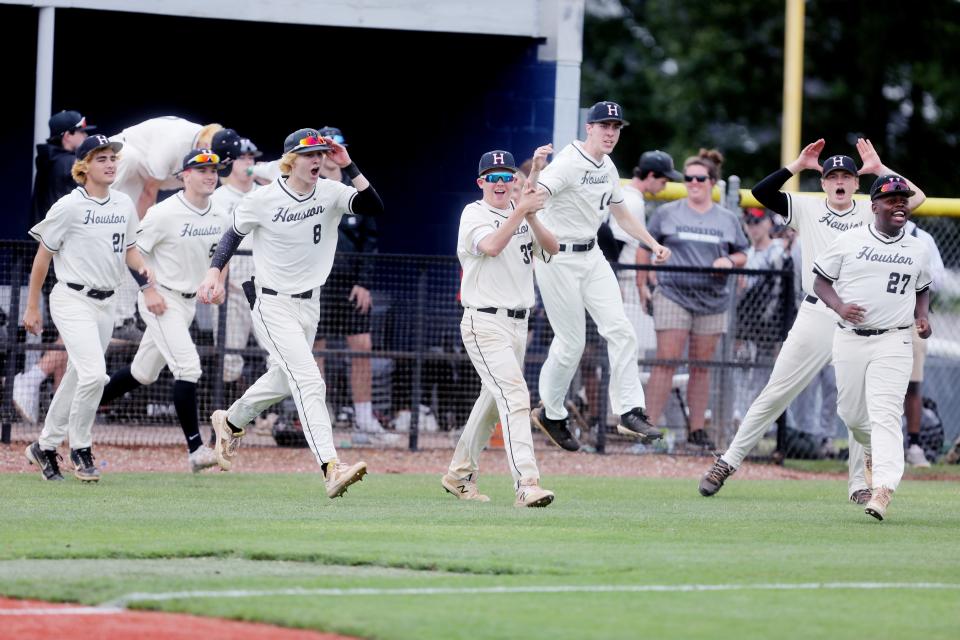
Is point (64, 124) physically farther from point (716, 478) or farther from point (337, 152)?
point (716, 478)

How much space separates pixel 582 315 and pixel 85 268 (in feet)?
10.8

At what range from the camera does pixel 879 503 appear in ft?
31.8

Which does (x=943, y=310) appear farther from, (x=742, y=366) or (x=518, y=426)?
(x=518, y=426)

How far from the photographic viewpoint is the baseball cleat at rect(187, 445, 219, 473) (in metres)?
11.7

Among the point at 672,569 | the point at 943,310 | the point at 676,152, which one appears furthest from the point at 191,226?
the point at 676,152

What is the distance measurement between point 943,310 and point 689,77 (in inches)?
581

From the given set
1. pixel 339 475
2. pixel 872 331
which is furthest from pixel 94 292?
pixel 872 331

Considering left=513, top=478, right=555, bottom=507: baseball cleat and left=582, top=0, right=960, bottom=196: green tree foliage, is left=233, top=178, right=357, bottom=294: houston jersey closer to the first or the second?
left=513, top=478, right=555, bottom=507: baseball cleat

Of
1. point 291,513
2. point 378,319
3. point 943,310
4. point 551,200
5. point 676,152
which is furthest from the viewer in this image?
→ point 676,152

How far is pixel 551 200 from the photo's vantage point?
1138 cm

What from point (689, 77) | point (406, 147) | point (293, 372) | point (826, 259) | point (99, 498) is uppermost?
point (689, 77)

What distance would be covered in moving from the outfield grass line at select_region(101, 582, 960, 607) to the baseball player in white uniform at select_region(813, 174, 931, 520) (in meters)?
2.77

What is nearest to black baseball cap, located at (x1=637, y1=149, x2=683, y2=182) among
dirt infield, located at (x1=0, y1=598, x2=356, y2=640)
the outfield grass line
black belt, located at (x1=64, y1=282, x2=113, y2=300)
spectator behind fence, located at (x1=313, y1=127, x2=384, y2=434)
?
spectator behind fence, located at (x1=313, y1=127, x2=384, y2=434)

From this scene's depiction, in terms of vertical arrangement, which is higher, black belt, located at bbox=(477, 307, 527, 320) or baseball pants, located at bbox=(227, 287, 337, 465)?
black belt, located at bbox=(477, 307, 527, 320)
